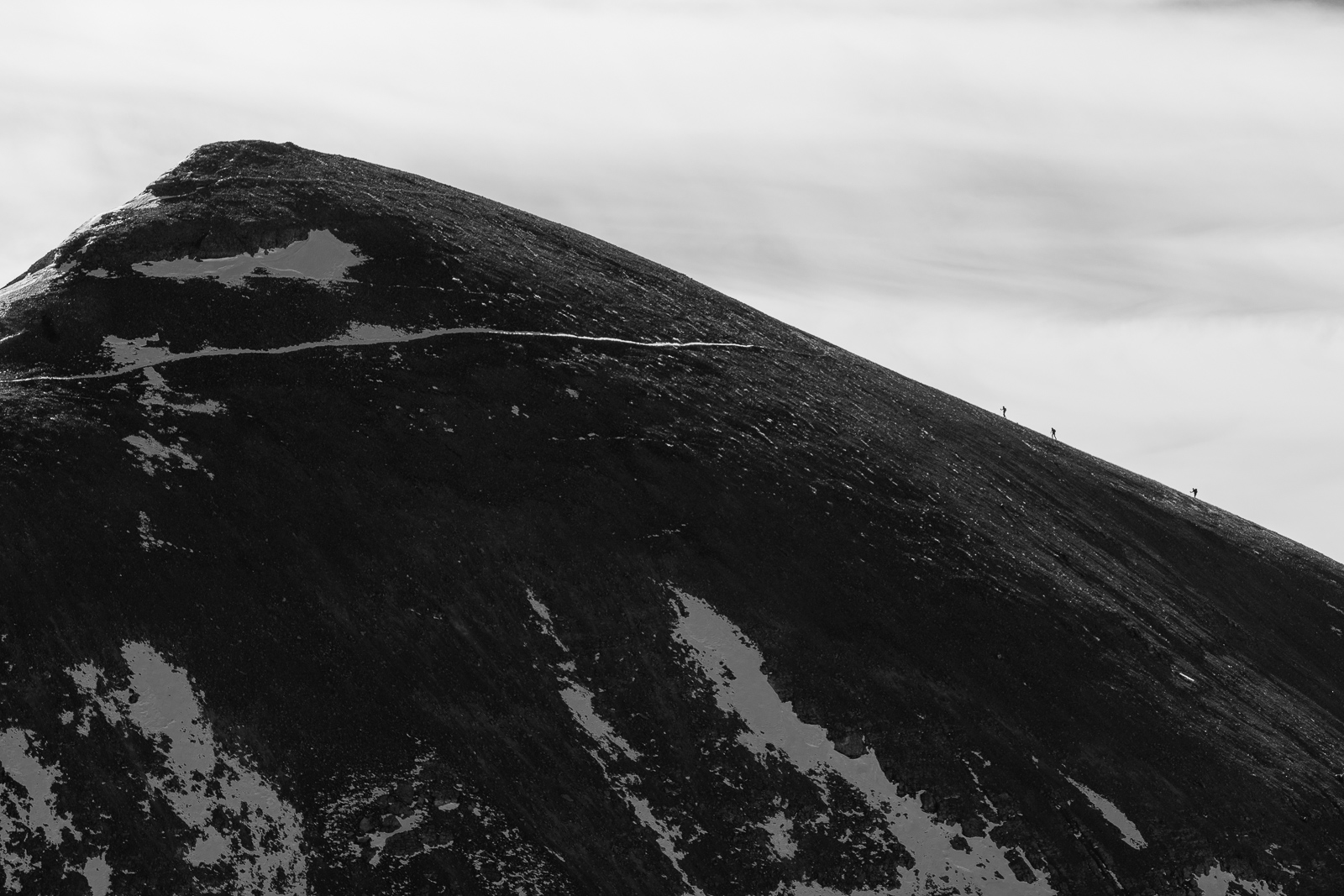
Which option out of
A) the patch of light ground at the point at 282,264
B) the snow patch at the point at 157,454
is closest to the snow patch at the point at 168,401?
the snow patch at the point at 157,454

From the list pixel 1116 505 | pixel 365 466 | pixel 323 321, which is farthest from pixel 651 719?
pixel 1116 505

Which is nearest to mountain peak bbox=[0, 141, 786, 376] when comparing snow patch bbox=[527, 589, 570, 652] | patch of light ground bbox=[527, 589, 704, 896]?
snow patch bbox=[527, 589, 570, 652]

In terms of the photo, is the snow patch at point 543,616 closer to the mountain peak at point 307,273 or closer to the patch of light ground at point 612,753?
the patch of light ground at point 612,753

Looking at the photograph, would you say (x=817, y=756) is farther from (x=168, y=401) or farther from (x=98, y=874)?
(x=168, y=401)

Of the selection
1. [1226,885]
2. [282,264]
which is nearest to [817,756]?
[1226,885]

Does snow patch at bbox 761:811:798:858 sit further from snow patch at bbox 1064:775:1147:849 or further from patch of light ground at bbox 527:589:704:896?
snow patch at bbox 1064:775:1147:849

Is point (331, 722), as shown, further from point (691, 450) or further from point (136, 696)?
point (691, 450)

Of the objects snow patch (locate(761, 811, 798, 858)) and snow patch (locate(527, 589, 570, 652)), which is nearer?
snow patch (locate(761, 811, 798, 858))
